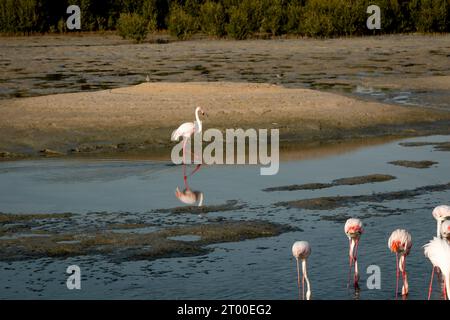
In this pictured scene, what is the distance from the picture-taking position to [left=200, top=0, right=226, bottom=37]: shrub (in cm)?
5494

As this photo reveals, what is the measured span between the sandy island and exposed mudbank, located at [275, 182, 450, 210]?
220 inches

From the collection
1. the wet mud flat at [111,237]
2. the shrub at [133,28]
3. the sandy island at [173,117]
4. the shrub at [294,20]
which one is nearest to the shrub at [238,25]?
the shrub at [294,20]

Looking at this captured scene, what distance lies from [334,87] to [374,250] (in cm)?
1844

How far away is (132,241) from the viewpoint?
40.0ft

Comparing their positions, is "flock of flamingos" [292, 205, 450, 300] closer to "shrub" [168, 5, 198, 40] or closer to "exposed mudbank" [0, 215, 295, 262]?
"exposed mudbank" [0, 215, 295, 262]

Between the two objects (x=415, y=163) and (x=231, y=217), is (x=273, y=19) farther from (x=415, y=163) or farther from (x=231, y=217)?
(x=231, y=217)

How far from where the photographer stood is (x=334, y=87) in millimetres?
30000

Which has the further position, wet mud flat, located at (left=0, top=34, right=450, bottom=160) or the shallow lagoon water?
wet mud flat, located at (left=0, top=34, right=450, bottom=160)

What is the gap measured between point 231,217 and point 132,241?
182 centimetres

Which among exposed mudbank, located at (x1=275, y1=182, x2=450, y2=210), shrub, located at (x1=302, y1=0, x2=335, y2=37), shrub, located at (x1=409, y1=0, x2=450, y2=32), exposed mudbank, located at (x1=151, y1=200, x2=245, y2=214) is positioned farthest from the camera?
shrub, located at (x1=409, y1=0, x2=450, y2=32)

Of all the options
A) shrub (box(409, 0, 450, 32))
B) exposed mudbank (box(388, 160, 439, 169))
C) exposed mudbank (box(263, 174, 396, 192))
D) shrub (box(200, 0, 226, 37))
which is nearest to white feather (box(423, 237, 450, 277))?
exposed mudbank (box(263, 174, 396, 192))

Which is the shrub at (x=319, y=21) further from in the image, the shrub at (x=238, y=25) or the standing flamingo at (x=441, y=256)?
the standing flamingo at (x=441, y=256)

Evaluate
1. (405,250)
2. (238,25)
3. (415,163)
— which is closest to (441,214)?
(405,250)
